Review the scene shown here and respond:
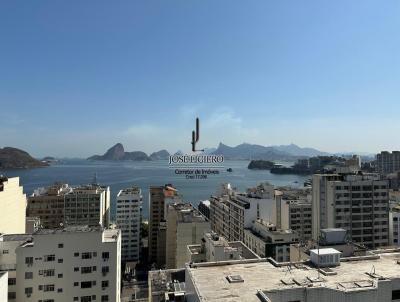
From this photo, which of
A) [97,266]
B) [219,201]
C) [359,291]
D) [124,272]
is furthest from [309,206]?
[359,291]

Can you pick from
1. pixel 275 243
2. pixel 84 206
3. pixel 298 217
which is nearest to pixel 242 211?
pixel 298 217

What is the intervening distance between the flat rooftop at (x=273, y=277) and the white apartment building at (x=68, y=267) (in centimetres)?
615

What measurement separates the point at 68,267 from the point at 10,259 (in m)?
2.42

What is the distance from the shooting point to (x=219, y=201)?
133ft

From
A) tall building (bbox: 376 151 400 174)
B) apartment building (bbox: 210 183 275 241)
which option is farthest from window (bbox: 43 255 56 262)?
tall building (bbox: 376 151 400 174)

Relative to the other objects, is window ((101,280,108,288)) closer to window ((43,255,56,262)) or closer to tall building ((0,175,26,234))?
window ((43,255,56,262))

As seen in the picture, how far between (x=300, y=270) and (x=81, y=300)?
9.45m

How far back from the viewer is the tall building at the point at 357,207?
27.7 meters

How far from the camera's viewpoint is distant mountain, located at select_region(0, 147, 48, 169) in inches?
5217

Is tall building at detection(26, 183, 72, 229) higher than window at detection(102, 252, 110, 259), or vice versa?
window at detection(102, 252, 110, 259)

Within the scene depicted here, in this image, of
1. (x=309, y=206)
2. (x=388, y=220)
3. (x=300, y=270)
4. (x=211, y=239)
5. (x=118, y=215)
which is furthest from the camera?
(x=118, y=215)

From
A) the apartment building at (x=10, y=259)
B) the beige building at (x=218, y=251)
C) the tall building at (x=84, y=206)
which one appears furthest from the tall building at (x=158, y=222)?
the apartment building at (x=10, y=259)

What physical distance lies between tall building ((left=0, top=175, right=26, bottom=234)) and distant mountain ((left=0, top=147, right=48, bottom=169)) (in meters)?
120

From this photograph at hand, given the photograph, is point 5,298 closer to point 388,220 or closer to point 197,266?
point 197,266
